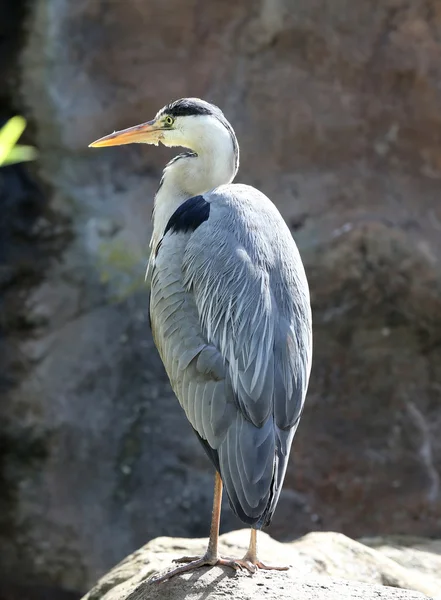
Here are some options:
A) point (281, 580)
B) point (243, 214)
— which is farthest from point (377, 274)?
point (281, 580)

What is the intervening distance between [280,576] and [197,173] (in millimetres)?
1575

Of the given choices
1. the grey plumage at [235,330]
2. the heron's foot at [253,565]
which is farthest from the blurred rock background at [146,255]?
the heron's foot at [253,565]

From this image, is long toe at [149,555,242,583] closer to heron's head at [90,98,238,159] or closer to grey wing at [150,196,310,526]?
grey wing at [150,196,310,526]

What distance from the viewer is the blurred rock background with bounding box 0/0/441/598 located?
551 centimetres

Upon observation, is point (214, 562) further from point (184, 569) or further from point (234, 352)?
point (234, 352)

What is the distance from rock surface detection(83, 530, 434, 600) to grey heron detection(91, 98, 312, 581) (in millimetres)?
90

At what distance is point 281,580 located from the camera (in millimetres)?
2773

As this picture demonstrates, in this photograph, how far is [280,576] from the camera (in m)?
2.84

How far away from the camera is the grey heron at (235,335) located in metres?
2.66

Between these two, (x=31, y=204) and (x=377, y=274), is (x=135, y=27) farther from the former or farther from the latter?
(x=377, y=274)

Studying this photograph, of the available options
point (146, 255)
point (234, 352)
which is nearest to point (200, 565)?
point (234, 352)

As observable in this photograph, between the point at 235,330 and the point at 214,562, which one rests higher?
the point at 235,330

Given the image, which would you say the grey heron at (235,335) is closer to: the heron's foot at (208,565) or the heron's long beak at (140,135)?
the heron's foot at (208,565)

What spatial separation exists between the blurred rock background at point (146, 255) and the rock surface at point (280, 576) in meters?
1.51
